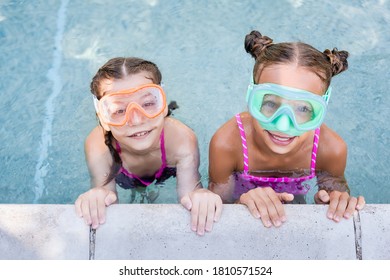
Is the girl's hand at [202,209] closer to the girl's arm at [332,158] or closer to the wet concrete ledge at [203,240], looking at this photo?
the wet concrete ledge at [203,240]

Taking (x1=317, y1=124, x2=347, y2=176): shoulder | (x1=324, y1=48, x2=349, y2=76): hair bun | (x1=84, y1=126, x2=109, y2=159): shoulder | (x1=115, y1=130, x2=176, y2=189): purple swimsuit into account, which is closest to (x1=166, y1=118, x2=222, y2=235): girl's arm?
(x1=115, y1=130, x2=176, y2=189): purple swimsuit

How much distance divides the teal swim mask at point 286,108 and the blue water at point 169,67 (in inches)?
53.2

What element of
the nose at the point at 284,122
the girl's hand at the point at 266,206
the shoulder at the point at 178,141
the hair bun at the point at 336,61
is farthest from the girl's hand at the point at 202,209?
the hair bun at the point at 336,61

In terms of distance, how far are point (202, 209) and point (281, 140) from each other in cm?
64

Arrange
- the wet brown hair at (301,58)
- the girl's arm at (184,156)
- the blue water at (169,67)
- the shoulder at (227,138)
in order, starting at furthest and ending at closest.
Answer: the blue water at (169,67)
the girl's arm at (184,156)
the shoulder at (227,138)
the wet brown hair at (301,58)

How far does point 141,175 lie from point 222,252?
1212 mm

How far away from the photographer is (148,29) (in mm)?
5074

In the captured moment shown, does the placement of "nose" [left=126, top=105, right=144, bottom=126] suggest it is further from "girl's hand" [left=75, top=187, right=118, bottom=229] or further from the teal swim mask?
the teal swim mask

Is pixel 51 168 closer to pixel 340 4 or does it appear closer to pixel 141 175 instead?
pixel 141 175

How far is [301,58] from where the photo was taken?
2738 millimetres

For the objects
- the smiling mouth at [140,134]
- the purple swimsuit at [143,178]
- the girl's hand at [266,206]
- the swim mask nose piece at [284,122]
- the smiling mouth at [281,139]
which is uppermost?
the swim mask nose piece at [284,122]

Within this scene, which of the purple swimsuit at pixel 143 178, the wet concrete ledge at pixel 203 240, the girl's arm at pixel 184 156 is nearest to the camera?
the wet concrete ledge at pixel 203 240

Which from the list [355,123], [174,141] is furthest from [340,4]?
[174,141]

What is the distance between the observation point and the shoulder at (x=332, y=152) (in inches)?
123
